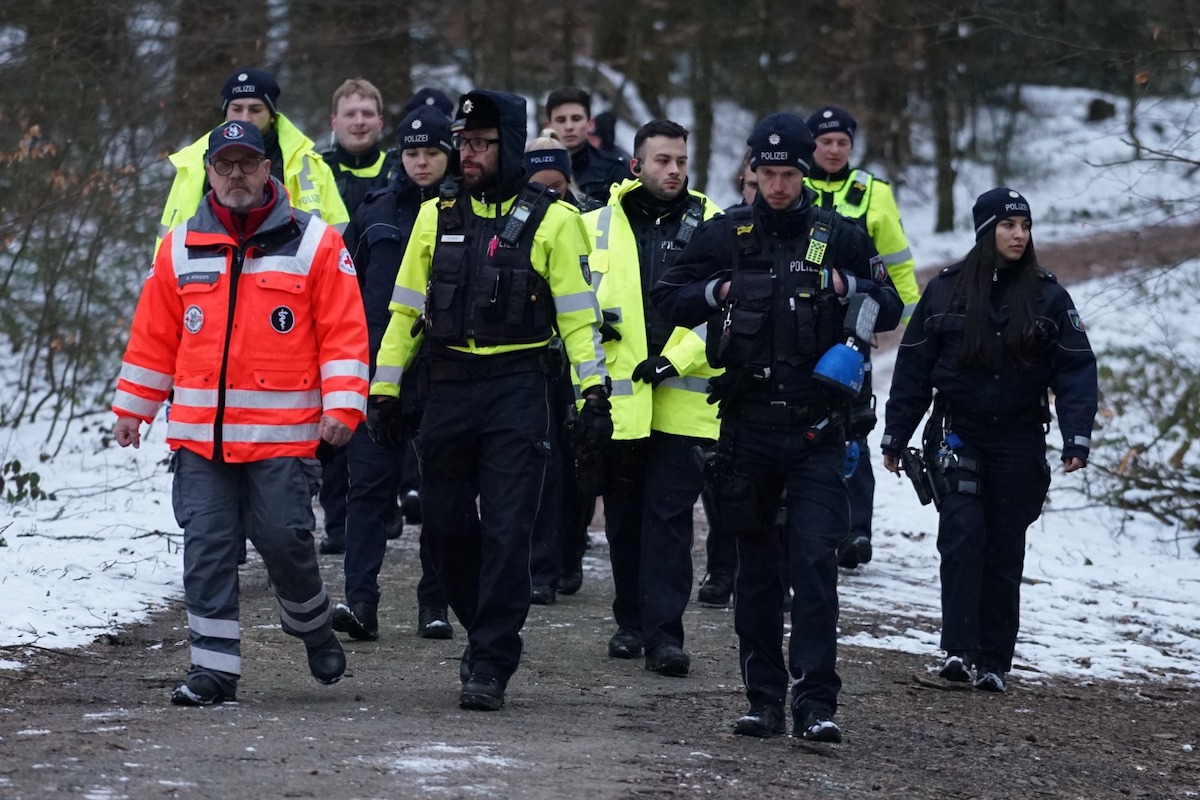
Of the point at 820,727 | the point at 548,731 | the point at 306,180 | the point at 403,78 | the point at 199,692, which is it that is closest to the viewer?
the point at 548,731

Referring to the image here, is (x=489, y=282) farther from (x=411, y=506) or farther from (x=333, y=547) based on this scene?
(x=411, y=506)

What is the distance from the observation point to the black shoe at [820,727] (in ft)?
20.3

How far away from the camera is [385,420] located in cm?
667

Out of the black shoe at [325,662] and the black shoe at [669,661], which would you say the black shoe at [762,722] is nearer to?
the black shoe at [669,661]

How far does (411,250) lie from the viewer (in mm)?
6703

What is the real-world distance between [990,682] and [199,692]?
11.9ft

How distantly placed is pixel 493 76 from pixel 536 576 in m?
18.0

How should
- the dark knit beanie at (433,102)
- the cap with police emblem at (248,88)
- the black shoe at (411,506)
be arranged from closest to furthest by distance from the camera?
the cap with police emblem at (248,88)
the dark knit beanie at (433,102)
the black shoe at (411,506)

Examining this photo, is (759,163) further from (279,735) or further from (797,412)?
(279,735)

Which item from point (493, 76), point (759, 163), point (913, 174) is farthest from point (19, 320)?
point (913, 174)

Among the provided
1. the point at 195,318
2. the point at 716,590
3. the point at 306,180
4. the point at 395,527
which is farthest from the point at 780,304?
the point at 395,527

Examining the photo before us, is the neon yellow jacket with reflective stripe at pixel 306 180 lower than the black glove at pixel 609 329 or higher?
higher

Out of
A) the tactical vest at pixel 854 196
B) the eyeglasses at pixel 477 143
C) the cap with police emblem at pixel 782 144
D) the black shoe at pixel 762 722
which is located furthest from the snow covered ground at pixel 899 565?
the cap with police emblem at pixel 782 144

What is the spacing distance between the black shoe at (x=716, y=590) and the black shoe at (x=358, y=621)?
2.34 metres
